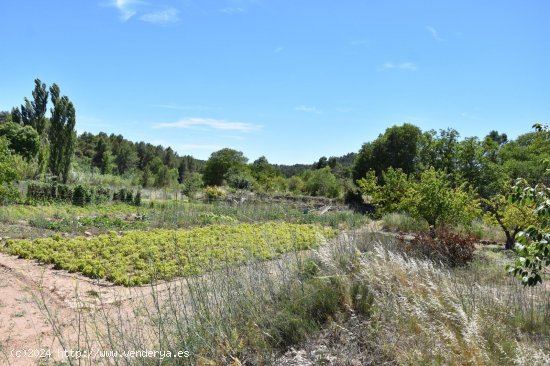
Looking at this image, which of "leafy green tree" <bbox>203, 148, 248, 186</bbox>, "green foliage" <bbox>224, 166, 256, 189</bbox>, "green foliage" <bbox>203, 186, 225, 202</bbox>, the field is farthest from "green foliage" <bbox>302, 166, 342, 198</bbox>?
the field

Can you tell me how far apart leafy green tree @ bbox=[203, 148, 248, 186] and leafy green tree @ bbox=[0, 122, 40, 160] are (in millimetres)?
15630

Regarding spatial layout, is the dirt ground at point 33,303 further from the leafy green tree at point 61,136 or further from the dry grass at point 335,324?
the leafy green tree at point 61,136

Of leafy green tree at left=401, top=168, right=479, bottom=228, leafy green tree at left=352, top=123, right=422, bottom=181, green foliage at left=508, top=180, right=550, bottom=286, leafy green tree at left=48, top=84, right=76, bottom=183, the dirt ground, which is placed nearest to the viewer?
green foliage at left=508, top=180, right=550, bottom=286

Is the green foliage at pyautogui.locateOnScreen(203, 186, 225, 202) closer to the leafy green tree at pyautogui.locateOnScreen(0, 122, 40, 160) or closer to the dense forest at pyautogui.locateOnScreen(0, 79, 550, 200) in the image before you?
the dense forest at pyautogui.locateOnScreen(0, 79, 550, 200)

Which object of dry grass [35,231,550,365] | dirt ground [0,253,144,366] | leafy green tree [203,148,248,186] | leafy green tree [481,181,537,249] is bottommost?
dirt ground [0,253,144,366]

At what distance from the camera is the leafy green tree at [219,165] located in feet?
130

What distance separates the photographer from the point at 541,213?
2.60 metres

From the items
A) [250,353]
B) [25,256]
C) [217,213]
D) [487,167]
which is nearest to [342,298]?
[250,353]

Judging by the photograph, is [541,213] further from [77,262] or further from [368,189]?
[368,189]

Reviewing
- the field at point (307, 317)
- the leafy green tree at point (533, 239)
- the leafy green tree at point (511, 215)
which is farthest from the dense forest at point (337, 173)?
the leafy green tree at point (533, 239)

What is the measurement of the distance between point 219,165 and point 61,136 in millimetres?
15527

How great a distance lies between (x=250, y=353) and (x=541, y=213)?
2.51m

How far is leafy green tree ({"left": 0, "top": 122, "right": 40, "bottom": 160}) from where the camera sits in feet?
96.9

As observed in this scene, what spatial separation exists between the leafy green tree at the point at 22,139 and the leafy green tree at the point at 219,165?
15.6 metres
